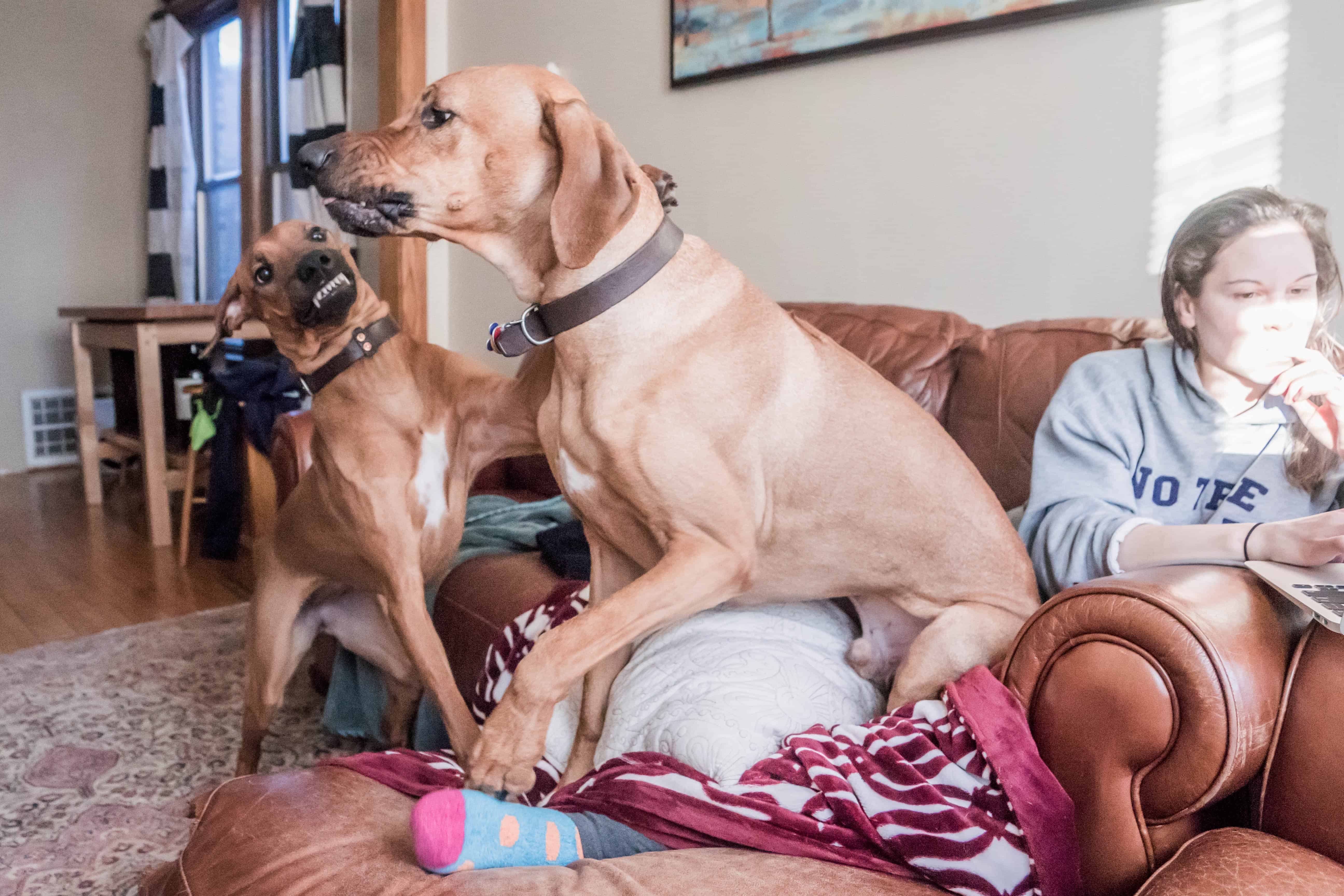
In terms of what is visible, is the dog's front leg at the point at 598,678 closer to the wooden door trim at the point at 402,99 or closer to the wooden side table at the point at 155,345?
the wooden door trim at the point at 402,99

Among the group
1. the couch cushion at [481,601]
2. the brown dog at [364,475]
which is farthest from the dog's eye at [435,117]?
the couch cushion at [481,601]

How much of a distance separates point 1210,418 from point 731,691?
2.73ft

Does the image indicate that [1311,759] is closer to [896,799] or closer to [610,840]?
[896,799]

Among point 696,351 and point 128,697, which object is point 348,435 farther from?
point 128,697

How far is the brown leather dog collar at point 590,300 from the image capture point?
1304 mm

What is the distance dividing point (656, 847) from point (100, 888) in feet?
4.20

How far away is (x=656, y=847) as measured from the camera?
108cm

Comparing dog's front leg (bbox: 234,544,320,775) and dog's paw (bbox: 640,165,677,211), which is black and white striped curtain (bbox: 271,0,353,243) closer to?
dog's front leg (bbox: 234,544,320,775)

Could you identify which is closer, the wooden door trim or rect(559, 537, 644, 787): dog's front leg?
rect(559, 537, 644, 787): dog's front leg

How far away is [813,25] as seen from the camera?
8.10 ft

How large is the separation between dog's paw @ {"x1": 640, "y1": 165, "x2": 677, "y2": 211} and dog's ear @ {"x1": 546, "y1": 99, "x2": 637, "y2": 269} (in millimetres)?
236

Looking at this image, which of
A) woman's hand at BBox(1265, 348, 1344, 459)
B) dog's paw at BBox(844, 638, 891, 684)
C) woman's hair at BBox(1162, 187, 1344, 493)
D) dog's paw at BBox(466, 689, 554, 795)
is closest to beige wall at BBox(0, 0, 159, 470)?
dog's paw at BBox(466, 689, 554, 795)

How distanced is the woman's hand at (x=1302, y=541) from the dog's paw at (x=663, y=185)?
0.94 meters

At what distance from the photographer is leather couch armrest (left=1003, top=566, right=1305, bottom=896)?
2.87 feet
